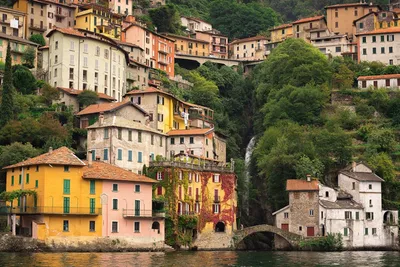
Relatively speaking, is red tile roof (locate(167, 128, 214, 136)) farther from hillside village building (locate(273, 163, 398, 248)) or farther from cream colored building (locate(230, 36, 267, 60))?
cream colored building (locate(230, 36, 267, 60))

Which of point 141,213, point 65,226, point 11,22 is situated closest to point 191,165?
point 141,213

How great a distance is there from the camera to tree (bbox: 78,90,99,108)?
101500mm

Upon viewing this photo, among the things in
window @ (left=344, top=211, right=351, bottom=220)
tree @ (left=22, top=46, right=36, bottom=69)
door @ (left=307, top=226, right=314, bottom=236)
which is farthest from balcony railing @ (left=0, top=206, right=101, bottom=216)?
tree @ (left=22, top=46, right=36, bottom=69)

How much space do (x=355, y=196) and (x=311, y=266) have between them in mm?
32098

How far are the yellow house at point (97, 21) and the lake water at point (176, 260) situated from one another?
55959mm

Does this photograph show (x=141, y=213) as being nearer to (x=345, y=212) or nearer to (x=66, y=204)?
(x=66, y=204)

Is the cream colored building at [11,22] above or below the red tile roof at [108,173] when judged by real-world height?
above

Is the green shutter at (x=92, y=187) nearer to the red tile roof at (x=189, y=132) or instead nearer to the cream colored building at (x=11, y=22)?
the red tile roof at (x=189, y=132)

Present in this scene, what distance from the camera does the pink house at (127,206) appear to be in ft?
259

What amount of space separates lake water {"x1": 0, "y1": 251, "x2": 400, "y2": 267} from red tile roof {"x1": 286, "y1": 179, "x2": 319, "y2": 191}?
14995 millimetres

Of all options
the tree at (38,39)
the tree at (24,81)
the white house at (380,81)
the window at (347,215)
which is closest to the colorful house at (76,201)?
the window at (347,215)

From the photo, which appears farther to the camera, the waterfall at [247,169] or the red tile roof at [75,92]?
the waterfall at [247,169]

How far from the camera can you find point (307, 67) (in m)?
120

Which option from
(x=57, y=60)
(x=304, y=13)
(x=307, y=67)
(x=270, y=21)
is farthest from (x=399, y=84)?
(x=304, y=13)
